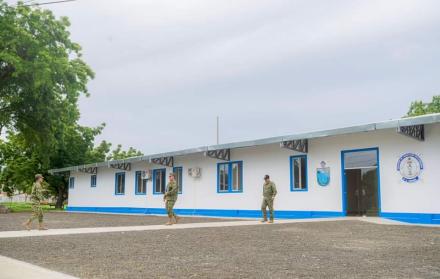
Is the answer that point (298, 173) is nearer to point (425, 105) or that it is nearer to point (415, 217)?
point (415, 217)

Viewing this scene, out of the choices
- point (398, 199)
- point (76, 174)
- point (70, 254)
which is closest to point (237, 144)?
point (398, 199)

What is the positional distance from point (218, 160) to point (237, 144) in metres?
2.85

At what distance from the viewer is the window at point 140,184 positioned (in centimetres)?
3032

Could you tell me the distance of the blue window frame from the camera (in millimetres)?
23703

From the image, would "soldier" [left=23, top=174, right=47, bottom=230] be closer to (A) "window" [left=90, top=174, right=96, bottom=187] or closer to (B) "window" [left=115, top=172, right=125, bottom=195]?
(B) "window" [left=115, top=172, right=125, bottom=195]

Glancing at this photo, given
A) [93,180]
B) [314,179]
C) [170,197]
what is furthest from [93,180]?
[314,179]

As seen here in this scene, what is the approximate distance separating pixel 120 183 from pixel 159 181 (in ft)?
16.5

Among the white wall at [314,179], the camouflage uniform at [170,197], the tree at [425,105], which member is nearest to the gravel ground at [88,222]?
the camouflage uniform at [170,197]

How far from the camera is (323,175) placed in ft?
64.8

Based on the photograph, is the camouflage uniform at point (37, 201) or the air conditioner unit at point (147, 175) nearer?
the camouflage uniform at point (37, 201)

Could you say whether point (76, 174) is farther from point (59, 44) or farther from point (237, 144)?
point (237, 144)

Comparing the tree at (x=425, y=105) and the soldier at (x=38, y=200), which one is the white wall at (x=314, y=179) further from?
the tree at (x=425, y=105)

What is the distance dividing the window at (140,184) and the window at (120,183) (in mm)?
1812

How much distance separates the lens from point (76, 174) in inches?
1538
